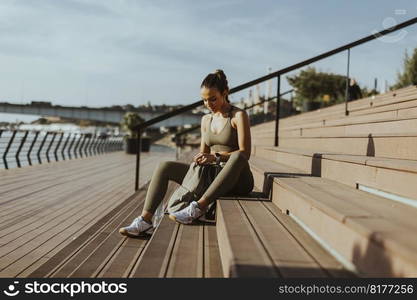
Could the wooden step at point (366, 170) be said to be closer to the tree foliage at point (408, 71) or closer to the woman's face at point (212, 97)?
the woman's face at point (212, 97)

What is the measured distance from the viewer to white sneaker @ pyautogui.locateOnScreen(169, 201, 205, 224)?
2.75 metres

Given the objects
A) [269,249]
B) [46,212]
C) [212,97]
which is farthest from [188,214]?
[46,212]

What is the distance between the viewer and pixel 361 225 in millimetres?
1382

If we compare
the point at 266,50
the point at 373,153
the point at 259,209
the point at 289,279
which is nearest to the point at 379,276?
the point at 289,279

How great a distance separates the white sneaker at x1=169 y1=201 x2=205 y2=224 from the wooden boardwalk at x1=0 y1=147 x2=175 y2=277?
911 millimetres

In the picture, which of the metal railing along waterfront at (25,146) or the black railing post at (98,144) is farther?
the black railing post at (98,144)

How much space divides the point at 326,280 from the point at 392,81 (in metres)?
20.5

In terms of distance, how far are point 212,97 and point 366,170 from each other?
1245 millimetres

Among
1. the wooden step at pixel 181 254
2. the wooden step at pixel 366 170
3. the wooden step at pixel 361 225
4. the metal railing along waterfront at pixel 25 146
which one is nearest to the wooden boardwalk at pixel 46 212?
the wooden step at pixel 181 254

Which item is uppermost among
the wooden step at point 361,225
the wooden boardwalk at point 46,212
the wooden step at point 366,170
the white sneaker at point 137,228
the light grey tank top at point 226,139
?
the light grey tank top at point 226,139

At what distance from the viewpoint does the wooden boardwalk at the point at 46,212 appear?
9.20ft

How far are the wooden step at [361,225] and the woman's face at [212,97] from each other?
937 mm

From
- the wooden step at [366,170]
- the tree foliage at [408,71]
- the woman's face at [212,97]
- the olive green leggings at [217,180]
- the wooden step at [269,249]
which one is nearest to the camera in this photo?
the wooden step at [269,249]

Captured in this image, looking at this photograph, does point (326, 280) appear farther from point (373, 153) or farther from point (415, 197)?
point (373, 153)
